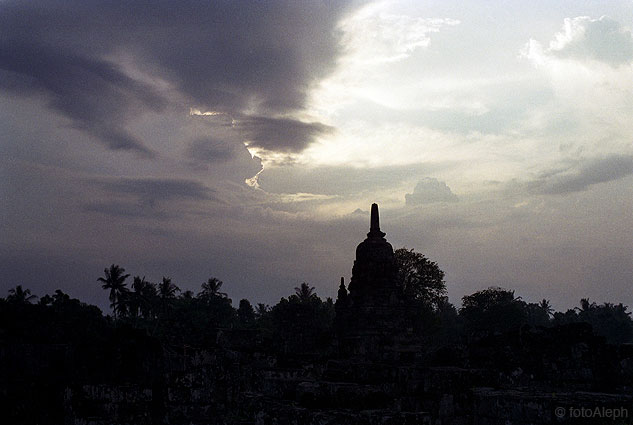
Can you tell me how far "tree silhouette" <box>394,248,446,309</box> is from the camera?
226 ft

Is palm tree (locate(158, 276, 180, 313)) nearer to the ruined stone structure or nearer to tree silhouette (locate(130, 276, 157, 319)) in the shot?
tree silhouette (locate(130, 276, 157, 319))

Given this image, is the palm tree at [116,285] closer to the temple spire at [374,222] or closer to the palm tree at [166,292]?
the palm tree at [166,292]

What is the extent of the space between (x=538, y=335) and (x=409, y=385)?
23.5m

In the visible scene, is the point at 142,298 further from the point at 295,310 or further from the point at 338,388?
the point at 338,388

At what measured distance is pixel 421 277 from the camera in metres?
69.6

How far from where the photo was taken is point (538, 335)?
35375 millimetres

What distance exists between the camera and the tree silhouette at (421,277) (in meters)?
68.9

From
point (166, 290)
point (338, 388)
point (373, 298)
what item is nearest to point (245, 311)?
point (166, 290)

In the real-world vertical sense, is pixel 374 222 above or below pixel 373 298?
above

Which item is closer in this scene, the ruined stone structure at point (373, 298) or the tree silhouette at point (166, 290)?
Answer: the ruined stone structure at point (373, 298)

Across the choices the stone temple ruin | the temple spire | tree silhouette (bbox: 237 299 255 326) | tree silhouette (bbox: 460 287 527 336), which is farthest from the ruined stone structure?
tree silhouette (bbox: 237 299 255 326)

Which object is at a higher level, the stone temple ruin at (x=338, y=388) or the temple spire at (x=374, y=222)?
the temple spire at (x=374, y=222)

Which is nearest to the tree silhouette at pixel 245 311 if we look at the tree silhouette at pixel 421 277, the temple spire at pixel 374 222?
the tree silhouette at pixel 421 277

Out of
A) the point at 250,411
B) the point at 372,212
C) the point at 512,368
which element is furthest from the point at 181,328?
the point at 250,411
